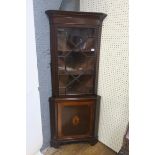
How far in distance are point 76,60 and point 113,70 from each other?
369 mm

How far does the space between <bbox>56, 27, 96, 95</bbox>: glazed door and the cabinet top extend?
77 millimetres

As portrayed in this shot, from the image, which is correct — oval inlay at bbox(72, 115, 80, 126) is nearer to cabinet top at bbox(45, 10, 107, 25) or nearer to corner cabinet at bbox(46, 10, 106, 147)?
corner cabinet at bbox(46, 10, 106, 147)

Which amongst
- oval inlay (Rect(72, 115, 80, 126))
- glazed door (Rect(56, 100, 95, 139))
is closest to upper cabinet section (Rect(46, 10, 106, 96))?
glazed door (Rect(56, 100, 95, 139))

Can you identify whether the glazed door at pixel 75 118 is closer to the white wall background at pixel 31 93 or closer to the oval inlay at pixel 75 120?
the oval inlay at pixel 75 120

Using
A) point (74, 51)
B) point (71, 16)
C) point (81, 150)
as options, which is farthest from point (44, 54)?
point (81, 150)

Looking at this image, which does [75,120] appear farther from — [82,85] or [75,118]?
[82,85]

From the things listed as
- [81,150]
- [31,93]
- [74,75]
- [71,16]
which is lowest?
[81,150]

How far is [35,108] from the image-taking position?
5.36 ft

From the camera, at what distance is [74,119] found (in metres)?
2.04

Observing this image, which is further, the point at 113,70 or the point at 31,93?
the point at 113,70

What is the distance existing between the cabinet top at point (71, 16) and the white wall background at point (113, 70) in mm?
87

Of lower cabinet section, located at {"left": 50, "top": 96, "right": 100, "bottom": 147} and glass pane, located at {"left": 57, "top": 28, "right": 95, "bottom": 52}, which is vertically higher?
glass pane, located at {"left": 57, "top": 28, "right": 95, "bottom": 52}

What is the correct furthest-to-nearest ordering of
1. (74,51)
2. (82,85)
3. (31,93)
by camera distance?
(82,85), (74,51), (31,93)

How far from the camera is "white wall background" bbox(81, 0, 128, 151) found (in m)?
1.76
